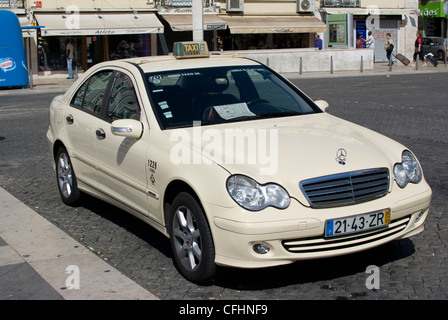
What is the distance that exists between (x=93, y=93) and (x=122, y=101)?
71cm

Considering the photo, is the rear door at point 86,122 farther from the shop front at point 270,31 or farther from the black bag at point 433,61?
the black bag at point 433,61

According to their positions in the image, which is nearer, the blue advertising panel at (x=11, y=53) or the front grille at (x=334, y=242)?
the front grille at (x=334, y=242)

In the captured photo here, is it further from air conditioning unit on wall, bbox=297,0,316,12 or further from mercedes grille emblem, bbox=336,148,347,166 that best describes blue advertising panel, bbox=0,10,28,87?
mercedes grille emblem, bbox=336,148,347,166

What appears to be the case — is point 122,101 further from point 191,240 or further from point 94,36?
point 94,36

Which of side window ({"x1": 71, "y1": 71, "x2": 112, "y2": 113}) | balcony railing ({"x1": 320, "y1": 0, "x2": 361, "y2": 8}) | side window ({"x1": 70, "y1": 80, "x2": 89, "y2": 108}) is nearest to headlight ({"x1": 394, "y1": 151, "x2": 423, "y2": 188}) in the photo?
side window ({"x1": 71, "y1": 71, "x2": 112, "y2": 113})

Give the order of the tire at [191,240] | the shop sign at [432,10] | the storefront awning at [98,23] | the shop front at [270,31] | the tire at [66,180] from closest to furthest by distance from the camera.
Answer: the tire at [191,240]
the tire at [66,180]
the storefront awning at [98,23]
the shop front at [270,31]
the shop sign at [432,10]

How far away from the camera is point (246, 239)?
4250 millimetres

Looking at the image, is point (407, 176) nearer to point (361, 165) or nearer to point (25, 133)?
point (361, 165)

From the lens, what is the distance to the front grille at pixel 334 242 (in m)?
4.36

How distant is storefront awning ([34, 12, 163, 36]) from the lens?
31.1 metres

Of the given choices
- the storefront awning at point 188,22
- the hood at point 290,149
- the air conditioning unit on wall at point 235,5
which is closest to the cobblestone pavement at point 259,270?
the hood at point 290,149

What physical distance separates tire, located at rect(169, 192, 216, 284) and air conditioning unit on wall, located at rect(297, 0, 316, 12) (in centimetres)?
3555
